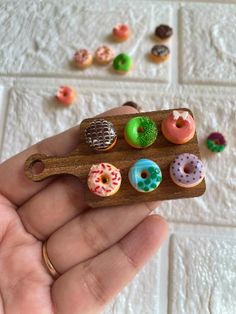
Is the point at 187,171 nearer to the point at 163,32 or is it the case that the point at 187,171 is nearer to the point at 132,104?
the point at 132,104

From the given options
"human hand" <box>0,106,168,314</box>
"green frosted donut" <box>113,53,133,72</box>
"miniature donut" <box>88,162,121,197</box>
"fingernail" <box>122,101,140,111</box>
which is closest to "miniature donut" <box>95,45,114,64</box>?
"green frosted donut" <box>113,53,133,72</box>

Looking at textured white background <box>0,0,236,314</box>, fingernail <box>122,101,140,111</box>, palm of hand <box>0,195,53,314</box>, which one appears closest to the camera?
palm of hand <box>0,195,53,314</box>

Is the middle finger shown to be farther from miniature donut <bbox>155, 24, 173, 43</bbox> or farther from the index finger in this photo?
miniature donut <bbox>155, 24, 173, 43</bbox>

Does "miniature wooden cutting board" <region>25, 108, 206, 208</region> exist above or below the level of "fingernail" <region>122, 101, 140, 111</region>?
below

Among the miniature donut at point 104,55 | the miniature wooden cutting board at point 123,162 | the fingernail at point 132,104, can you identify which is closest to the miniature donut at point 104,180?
the miniature wooden cutting board at point 123,162

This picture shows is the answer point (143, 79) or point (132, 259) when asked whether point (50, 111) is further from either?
point (132, 259)

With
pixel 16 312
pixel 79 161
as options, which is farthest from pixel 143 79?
pixel 16 312
